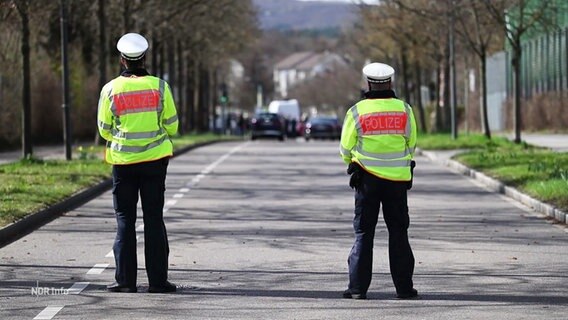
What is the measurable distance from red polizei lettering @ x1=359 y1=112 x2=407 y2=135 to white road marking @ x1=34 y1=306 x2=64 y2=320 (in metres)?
2.68

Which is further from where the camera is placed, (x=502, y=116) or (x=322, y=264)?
(x=502, y=116)

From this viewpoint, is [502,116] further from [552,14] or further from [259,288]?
[259,288]

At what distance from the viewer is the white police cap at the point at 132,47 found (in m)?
10.9

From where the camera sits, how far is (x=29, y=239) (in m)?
15.5

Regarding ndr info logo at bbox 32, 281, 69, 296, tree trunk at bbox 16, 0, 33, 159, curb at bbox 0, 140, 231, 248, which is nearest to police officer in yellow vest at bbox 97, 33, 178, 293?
ndr info logo at bbox 32, 281, 69, 296

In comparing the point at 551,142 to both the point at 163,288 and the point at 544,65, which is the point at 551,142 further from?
the point at 163,288

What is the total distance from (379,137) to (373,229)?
0.71m

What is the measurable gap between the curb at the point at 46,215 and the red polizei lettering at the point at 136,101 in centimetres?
424

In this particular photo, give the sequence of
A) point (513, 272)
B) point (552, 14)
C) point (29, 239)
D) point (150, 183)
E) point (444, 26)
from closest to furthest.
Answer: point (150, 183), point (513, 272), point (29, 239), point (552, 14), point (444, 26)

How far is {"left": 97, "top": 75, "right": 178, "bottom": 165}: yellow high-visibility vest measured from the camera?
1092cm

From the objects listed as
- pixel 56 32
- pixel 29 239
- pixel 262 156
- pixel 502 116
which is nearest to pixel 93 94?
pixel 56 32

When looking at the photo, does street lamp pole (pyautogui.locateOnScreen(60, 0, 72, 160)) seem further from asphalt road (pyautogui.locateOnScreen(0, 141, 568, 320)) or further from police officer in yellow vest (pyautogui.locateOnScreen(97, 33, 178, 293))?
police officer in yellow vest (pyautogui.locateOnScreen(97, 33, 178, 293))

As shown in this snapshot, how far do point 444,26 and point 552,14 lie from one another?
22.5 feet

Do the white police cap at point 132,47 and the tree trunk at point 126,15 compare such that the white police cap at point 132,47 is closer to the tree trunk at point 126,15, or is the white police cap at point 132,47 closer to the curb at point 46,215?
the curb at point 46,215
